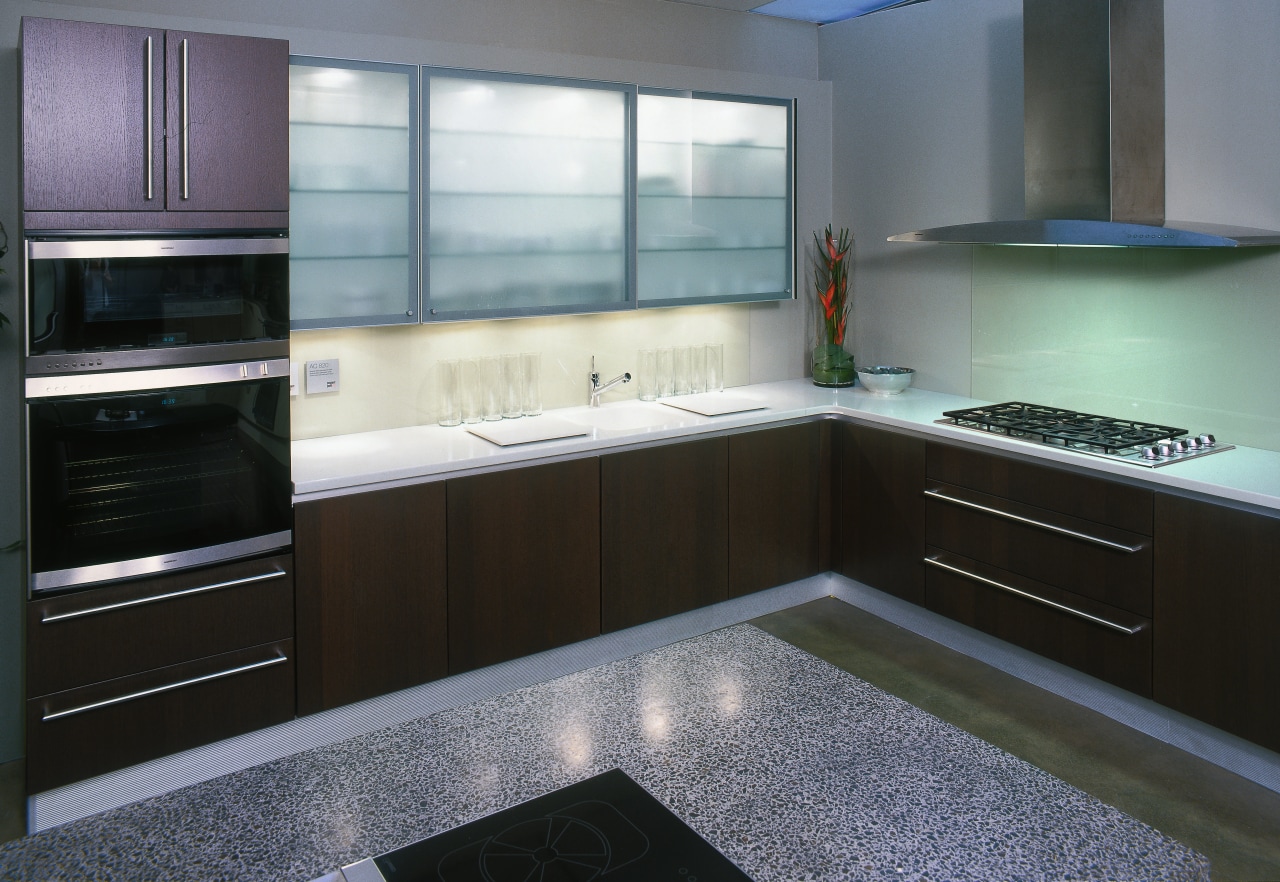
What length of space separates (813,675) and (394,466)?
1.92 m

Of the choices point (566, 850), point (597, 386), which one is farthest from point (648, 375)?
point (566, 850)

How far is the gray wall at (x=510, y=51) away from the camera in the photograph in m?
3.11

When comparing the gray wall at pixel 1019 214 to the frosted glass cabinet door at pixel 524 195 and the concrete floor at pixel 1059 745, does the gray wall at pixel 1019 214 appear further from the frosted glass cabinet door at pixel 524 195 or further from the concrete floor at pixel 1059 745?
the frosted glass cabinet door at pixel 524 195

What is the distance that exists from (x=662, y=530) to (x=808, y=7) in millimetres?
2231

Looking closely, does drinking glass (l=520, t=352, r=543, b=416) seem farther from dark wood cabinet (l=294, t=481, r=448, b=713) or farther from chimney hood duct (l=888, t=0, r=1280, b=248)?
chimney hood duct (l=888, t=0, r=1280, b=248)

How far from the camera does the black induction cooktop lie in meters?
1.13

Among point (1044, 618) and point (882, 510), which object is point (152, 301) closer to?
point (882, 510)

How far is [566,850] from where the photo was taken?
1171 mm

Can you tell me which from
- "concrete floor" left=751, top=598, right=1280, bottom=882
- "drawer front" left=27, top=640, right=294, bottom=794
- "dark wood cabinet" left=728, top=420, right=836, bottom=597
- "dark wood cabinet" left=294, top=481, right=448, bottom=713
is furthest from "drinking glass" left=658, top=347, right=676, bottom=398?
"drawer front" left=27, top=640, right=294, bottom=794

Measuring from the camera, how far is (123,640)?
2877mm

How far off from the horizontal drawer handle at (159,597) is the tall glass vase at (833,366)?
259 cm

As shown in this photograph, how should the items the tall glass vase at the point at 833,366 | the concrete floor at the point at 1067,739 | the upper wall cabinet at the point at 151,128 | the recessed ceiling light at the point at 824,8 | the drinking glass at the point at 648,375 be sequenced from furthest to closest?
the tall glass vase at the point at 833,366 → the drinking glass at the point at 648,375 → the recessed ceiling light at the point at 824,8 → the concrete floor at the point at 1067,739 → the upper wall cabinet at the point at 151,128

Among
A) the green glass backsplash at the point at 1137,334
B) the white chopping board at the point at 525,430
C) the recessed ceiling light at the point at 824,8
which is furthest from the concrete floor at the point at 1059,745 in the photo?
the recessed ceiling light at the point at 824,8

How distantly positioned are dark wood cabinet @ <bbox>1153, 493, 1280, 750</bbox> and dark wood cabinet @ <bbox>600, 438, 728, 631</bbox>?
153 centimetres
